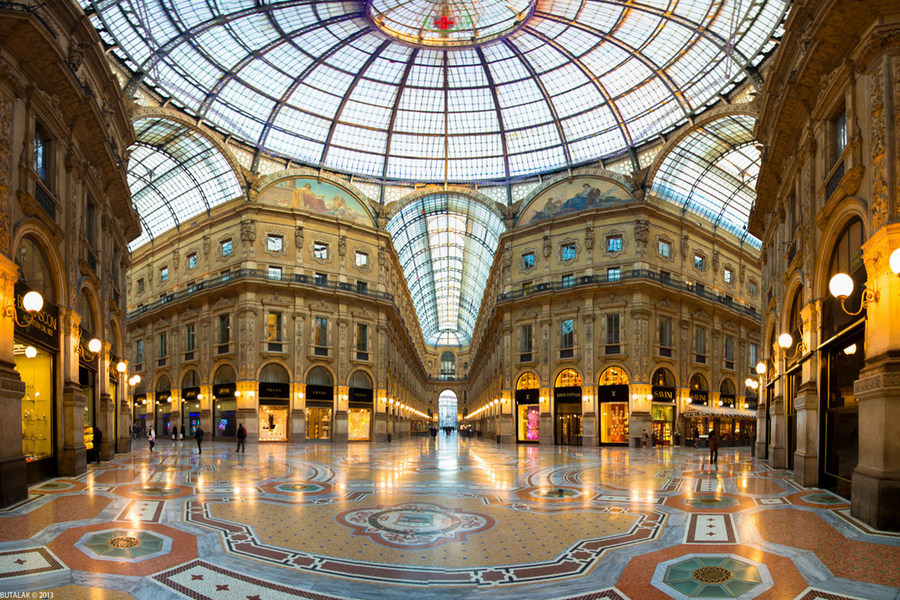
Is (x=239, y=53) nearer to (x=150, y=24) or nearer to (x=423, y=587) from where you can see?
(x=150, y=24)

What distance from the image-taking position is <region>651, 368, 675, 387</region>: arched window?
46.2m

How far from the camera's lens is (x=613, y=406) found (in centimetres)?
4597

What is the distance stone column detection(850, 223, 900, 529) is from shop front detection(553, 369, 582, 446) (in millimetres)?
34951

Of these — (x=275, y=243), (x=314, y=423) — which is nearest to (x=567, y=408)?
(x=314, y=423)

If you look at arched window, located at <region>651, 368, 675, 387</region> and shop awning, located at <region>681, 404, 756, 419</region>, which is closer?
shop awning, located at <region>681, 404, 756, 419</region>

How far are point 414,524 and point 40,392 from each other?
44.5ft

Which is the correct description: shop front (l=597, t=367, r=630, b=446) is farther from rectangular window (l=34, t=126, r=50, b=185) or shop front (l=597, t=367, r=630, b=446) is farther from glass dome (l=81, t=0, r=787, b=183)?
rectangular window (l=34, t=126, r=50, b=185)

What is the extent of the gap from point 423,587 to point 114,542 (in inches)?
208

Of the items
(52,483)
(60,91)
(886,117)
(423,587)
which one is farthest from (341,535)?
(60,91)

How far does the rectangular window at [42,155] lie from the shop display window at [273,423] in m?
30.0

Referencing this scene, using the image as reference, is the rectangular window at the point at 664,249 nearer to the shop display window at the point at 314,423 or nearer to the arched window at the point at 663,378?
the arched window at the point at 663,378

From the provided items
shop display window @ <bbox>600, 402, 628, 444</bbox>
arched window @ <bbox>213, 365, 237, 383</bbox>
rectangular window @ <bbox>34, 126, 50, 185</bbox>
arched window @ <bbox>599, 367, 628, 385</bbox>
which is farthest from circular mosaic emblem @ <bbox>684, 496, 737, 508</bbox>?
arched window @ <bbox>213, 365, 237, 383</bbox>

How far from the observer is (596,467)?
25609 millimetres

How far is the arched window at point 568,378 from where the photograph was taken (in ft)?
156
